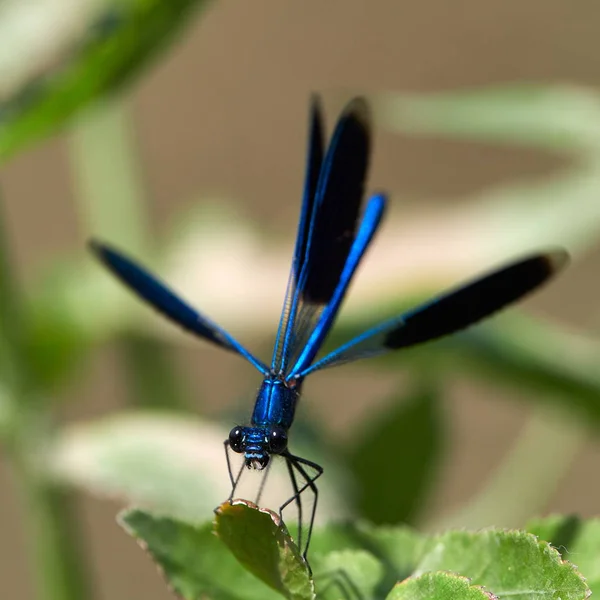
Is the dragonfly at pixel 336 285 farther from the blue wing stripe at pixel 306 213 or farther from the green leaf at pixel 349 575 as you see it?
the green leaf at pixel 349 575

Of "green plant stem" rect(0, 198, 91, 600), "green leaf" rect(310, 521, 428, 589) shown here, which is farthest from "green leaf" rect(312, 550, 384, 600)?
"green plant stem" rect(0, 198, 91, 600)

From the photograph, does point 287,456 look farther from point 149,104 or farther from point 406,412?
point 149,104

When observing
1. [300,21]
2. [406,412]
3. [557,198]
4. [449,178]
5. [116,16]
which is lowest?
[406,412]

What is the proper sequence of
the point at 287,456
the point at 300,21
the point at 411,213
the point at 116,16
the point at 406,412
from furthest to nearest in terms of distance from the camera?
the point at 300,21, the point at 411,213, the point at 406,412, the point at 116,16, the point at 287,456

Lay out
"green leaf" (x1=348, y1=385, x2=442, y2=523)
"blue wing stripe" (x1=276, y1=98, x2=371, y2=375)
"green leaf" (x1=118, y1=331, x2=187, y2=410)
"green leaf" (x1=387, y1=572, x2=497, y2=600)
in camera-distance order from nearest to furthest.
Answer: "green leaf" (x1=387, y1=572, x2=497, y2=600) < "blue wing stripe" (x1=276, y1=98, x2=371, y2=375) < "green leaf" (x1=348, y1=385, x2=442, y2=523) < "green leaf" (x1=118, y1=331, x2=187, y2=410)

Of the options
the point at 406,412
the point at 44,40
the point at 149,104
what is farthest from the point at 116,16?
the point at 149,104

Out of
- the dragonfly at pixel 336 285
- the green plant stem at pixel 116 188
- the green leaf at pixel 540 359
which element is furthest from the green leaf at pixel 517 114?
the dragonfly at pixel 336 285

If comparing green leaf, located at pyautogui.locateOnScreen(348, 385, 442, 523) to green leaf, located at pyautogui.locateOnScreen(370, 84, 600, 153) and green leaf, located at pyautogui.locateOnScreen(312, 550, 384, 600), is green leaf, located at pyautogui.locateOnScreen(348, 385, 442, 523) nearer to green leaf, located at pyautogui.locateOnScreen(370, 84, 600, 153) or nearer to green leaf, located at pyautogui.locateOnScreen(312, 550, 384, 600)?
green leaf, located at pyautogui.locateOnScreen(370, 84, 600, 153)
